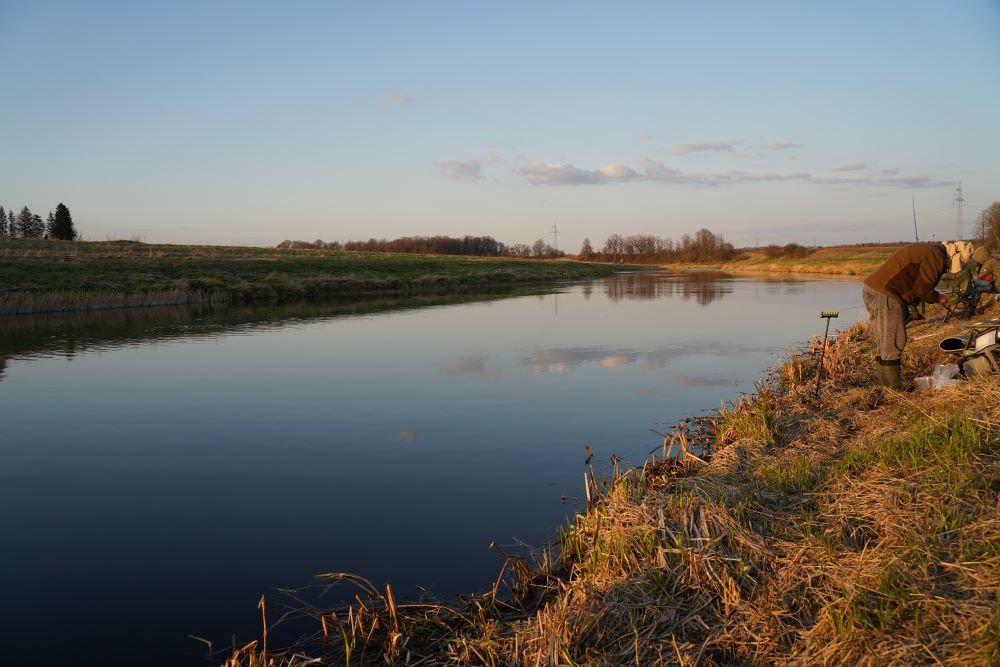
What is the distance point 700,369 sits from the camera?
1391 cm

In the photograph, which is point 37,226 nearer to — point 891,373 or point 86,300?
point 86,300

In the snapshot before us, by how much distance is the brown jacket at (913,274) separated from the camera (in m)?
8.01

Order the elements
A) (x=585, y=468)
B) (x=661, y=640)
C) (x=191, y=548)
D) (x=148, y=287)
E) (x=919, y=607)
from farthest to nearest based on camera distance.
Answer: (x=148, y=287) → (x=585, y=468) → (x=191, y=548) → (x=661, y=640) → (x=919, y=607)

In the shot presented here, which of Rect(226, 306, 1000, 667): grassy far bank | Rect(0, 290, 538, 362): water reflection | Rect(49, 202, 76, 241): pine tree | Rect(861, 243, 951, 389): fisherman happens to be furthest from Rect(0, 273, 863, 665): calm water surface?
Rect(49, 202, 76, 241): pine tree

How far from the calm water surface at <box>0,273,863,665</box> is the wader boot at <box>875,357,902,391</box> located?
282 cm

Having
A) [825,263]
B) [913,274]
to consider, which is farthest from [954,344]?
[825,263]

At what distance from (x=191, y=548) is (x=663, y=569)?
14.2 feet

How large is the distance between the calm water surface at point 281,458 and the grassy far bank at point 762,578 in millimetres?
860

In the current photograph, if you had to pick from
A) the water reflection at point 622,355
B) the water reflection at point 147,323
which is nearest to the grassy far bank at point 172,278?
the water reflection at point 147,323

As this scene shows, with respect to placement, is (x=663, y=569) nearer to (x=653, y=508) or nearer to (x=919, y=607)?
(x=653, y=508)

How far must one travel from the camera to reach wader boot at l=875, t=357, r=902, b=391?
810cm

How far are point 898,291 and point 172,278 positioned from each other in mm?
39574

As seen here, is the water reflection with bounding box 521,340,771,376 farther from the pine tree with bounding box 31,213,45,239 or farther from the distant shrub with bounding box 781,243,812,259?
the pine tree with bounding box 31,213,45,239

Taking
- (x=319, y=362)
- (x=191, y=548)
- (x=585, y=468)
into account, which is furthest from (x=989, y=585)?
(x=319, y=362)
